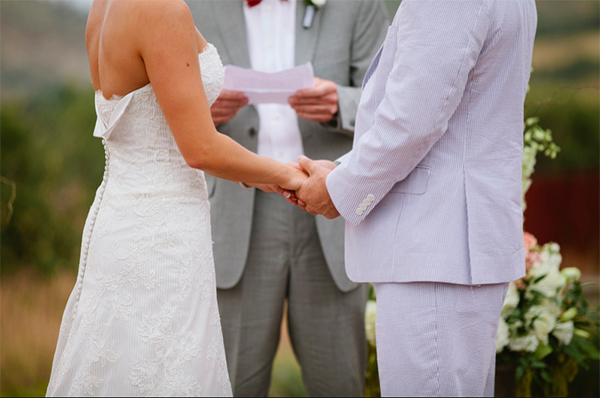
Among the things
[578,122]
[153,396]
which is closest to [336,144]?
[153,396]

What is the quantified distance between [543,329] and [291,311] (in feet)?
3.47

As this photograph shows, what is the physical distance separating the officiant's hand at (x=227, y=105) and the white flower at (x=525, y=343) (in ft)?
4.88

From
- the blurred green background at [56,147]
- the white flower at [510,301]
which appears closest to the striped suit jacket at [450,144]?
the white flower at [510,301]

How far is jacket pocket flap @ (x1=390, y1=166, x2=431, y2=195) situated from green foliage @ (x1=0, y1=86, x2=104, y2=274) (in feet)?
7.65

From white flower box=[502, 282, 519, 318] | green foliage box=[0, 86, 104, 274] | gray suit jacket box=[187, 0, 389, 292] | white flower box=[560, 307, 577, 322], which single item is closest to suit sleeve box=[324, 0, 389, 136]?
gray suit jacket box=[187, 0, 389, 292]

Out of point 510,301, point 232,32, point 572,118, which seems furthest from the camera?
point 572,118

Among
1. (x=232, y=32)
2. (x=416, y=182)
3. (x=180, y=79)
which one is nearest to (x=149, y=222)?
(x=180, y=79)

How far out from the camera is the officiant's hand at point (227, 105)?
218 centimetres

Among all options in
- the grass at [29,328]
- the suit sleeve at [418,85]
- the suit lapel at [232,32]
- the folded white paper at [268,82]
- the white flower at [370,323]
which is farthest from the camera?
the grass at [29,328]

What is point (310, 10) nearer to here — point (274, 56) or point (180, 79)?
point (274, 56)

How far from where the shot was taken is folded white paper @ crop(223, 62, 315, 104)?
211 cm

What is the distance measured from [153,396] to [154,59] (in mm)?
837

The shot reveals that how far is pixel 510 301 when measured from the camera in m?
2.50

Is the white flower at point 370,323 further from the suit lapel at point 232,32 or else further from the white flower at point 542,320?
the suit lapel at point 232,32
